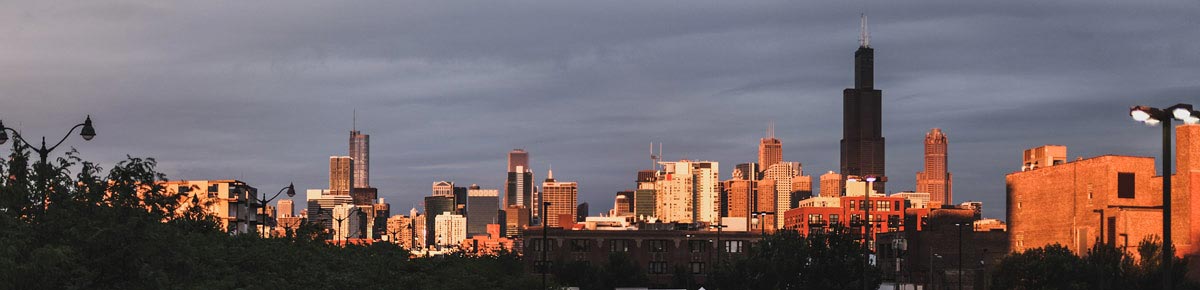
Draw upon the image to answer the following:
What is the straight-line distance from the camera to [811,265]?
119 metres

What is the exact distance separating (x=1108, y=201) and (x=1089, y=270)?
1607 inches

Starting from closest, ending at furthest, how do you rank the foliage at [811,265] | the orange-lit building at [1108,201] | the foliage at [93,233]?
the foliage at [93,233], the foliage at [811,265], the orange-lit building at [1108,201]

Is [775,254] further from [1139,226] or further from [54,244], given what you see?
[54,244]

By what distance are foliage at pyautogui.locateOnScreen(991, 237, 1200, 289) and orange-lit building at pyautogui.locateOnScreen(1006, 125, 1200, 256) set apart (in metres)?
17.0

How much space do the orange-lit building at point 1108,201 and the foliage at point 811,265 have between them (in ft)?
99.2

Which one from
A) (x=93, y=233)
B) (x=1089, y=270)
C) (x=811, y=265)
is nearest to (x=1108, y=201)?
(x=1089, y=270)

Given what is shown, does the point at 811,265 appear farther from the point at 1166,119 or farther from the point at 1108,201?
the point at 1166,119

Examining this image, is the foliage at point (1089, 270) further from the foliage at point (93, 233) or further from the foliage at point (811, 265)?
the foliage at point (93, 233)

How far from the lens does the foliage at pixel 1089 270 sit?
362ft

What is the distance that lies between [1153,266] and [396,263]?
64.4 m

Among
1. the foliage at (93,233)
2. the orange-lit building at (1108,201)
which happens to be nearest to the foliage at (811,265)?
the orange-lit building at (1108,201)

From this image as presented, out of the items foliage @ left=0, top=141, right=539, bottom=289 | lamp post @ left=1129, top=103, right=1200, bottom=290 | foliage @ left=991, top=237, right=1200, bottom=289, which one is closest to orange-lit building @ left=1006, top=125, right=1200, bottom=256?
foliage @ left=991, top=237, right=1200, bottom=289

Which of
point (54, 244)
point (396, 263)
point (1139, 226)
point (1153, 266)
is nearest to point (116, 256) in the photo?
point (54, 244)

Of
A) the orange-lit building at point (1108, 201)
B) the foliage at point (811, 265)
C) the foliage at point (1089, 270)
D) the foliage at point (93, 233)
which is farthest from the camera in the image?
the orange-lit building at point (1108, 201)
